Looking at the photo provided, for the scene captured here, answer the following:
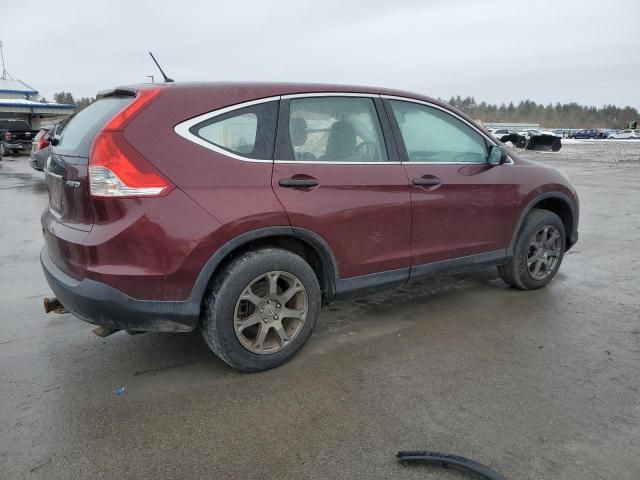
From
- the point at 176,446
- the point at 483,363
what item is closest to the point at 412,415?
the point at 483,363

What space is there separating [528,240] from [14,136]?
26.1m

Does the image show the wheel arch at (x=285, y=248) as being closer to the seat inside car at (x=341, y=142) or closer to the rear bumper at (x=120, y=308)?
the rear bumper at (x=120, y=308)

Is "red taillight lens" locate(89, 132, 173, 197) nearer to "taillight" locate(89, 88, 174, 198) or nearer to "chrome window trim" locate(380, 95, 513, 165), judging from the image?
"taillight" locate(89, 88, 174, 198)

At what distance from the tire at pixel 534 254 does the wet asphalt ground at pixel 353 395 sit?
0.18m

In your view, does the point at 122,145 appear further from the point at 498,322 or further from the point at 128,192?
Result: the point at 498,322

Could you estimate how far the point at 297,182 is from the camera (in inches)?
123

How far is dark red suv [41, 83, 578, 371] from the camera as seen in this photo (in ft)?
9.01

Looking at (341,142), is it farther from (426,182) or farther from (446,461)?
(446,461)

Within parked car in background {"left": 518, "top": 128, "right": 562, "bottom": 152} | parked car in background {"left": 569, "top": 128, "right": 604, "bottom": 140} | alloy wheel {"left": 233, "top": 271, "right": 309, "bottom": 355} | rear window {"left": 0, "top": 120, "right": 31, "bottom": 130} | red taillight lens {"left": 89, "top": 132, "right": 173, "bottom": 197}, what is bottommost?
alloy wheel {"left": 233, "top": 271, "right": 309, "bottom": 355}

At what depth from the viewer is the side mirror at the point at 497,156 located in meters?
4.16

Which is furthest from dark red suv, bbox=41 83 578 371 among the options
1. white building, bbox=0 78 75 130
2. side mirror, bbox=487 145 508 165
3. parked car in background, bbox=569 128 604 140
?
parked car in background, bbox=569 128 604 140

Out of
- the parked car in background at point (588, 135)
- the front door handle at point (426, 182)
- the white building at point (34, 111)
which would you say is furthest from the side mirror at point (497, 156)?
the parked car in background at point (588, 135)

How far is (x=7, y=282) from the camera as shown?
196 inches

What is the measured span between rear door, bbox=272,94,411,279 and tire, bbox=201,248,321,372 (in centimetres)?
27
